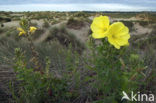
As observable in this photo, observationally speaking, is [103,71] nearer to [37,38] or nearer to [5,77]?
[5,77]

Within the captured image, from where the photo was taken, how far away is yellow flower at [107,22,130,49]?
1.36 meters

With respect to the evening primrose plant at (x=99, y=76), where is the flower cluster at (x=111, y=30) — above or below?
above

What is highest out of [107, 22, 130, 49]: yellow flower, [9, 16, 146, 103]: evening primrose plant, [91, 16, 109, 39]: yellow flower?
[91, 16, 109, 39]: yellow flower

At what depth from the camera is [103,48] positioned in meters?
1.42

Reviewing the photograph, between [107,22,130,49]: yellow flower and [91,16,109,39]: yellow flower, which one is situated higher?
[91,16,109,39]: yellow flower

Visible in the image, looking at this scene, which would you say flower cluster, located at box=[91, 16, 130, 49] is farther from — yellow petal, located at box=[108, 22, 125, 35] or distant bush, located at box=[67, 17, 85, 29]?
distant bush, located at box=[67, 17, 85, 29]

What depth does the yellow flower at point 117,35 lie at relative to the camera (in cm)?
136

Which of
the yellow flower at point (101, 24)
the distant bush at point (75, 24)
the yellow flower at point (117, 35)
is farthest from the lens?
the distant bush at point (75, 24)

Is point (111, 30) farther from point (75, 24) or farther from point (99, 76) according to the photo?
point (75, 24)

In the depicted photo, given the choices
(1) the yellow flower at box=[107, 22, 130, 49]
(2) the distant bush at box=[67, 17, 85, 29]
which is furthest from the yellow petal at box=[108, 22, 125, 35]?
(2) the distant bush at box=[67, 17, 85, 29]

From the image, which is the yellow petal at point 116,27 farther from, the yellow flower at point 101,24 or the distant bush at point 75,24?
the distant bush at point 75,24

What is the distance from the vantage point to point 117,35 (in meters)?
1.48

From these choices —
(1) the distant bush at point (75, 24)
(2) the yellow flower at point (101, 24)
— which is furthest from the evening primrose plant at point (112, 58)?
(1) the distant bush at point (75, 24)

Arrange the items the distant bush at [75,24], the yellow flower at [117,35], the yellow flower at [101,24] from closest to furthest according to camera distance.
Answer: the yellow flower at [117,35] → the yellow flower at [101,24] → the distant bush at [75,24]
